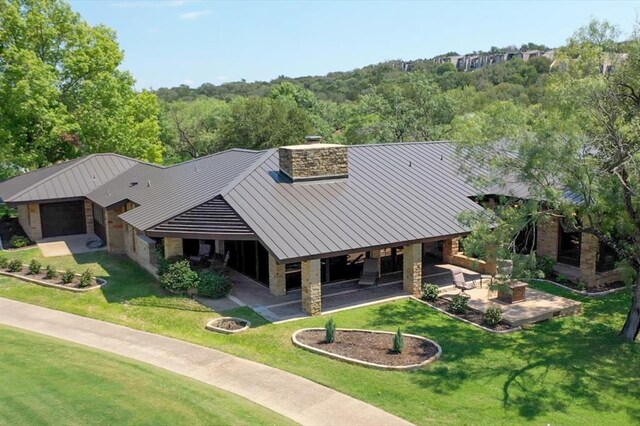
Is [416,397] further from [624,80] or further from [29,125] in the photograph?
[29,125]

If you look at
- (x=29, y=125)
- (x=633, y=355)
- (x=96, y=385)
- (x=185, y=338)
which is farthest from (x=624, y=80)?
(x=29, y=125)

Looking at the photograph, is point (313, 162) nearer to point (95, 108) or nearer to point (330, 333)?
point (330, 333)

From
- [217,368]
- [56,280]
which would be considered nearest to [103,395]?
[217,368]

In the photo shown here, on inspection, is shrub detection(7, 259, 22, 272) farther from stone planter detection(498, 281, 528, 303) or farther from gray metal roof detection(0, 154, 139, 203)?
stone planter detection(498, 281, 528, 303)

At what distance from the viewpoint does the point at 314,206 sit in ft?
65.2

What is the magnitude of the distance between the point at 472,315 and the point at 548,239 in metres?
7.04

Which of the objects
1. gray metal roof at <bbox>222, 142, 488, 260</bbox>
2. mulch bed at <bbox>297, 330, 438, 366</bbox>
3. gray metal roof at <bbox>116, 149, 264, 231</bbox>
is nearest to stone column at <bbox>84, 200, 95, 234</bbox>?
gray metal roof at <bbox>116, 149, 264, 231</bbox>

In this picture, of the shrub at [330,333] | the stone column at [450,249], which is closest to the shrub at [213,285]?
the shrub at [330,333]

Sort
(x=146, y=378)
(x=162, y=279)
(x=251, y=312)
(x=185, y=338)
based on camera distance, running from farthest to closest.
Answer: (x=162, y=279) → (x=251, y=312) → (x=185, y=338) → (x=146, y=378)

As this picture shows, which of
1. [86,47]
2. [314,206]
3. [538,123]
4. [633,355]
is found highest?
[86,47]

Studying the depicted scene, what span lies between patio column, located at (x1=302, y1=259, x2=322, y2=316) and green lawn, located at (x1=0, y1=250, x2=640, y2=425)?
46 centimetres

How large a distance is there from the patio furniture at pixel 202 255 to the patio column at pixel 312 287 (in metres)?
5.36

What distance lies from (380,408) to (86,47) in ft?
112

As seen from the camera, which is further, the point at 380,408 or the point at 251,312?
the point at 251,312
